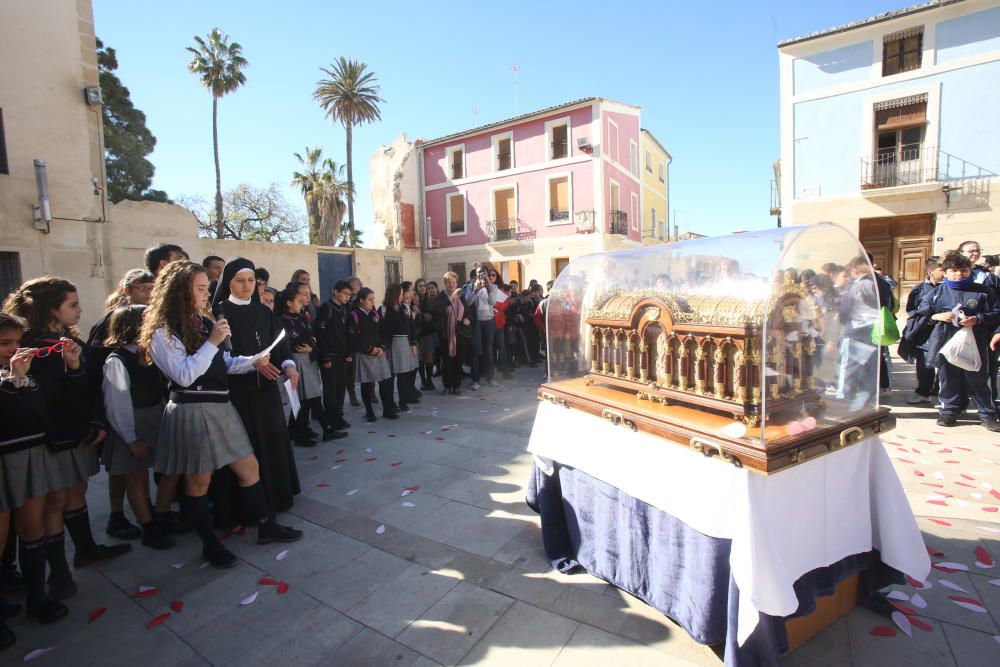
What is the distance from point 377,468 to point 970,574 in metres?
4.21

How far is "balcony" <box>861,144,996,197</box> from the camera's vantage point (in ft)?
42.1

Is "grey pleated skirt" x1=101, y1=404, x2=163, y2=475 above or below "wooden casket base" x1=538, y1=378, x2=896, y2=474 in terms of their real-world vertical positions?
below

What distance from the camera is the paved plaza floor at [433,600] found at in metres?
2.26

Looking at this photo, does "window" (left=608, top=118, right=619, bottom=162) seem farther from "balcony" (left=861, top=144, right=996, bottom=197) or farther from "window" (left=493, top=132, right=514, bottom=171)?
"balcony" (left=861, top=144, right=996, bottom=197)

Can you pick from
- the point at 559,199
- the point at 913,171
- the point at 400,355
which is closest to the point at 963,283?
the point at 400,355

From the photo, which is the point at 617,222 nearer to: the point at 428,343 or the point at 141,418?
the point at 428,343

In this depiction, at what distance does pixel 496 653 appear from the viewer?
2268 mm

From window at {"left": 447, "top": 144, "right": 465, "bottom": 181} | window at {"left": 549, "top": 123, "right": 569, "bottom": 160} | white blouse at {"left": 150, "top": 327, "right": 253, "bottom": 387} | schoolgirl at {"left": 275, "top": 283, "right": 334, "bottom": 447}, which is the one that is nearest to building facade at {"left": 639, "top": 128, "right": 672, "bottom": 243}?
window at {"left": 549, "top": 123, "right": 569, "bottom": 160}

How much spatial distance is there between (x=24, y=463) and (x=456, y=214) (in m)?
23.3

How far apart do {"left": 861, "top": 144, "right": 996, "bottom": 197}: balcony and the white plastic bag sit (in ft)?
35.7

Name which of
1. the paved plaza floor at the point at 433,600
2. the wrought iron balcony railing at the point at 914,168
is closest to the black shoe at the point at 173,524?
the paved plaza floor at the point at 433,600

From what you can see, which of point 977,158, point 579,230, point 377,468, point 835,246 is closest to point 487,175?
point 579,230

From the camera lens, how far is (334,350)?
5898mm

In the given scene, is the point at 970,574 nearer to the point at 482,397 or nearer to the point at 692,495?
the point at 692,495
